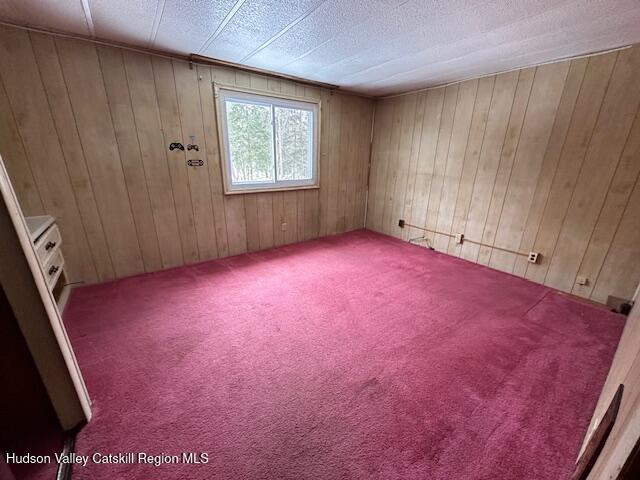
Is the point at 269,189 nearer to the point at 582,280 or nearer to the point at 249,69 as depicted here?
the point at 249,69

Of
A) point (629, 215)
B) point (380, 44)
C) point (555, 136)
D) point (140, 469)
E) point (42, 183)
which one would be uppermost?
point (380, 44)

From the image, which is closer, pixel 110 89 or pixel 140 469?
pixel 140 469

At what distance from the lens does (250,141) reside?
314cm

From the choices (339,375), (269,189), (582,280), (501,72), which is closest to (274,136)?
(269,189)

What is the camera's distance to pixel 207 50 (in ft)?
7.69

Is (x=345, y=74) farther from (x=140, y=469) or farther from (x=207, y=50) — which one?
(x=140, y=469)

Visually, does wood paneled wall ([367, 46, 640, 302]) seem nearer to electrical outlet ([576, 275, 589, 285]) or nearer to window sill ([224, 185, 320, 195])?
electrical outlet ([576, 275, 589, 285])

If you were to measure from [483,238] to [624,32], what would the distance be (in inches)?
77.0

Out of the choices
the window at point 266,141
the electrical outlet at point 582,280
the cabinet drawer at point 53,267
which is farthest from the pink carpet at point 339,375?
the window at point 266,141

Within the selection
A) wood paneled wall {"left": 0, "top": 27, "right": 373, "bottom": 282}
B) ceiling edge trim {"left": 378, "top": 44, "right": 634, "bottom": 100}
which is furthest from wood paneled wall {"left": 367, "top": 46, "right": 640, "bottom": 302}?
wood paneled wall {"left": 0, "top": 27, "right": 373, "bottom": 282}

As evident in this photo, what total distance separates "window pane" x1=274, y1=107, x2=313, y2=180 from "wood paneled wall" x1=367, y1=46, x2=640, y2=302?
139cm

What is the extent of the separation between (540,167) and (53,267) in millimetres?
4389

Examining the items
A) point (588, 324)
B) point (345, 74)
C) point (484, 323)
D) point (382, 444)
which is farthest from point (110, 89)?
point (588, 324)

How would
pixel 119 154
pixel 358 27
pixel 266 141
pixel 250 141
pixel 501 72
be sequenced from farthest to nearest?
pixel 266 141 < pixel 250 141 < pixel 501 72 < pixel 119 154 < pixel 358 27
